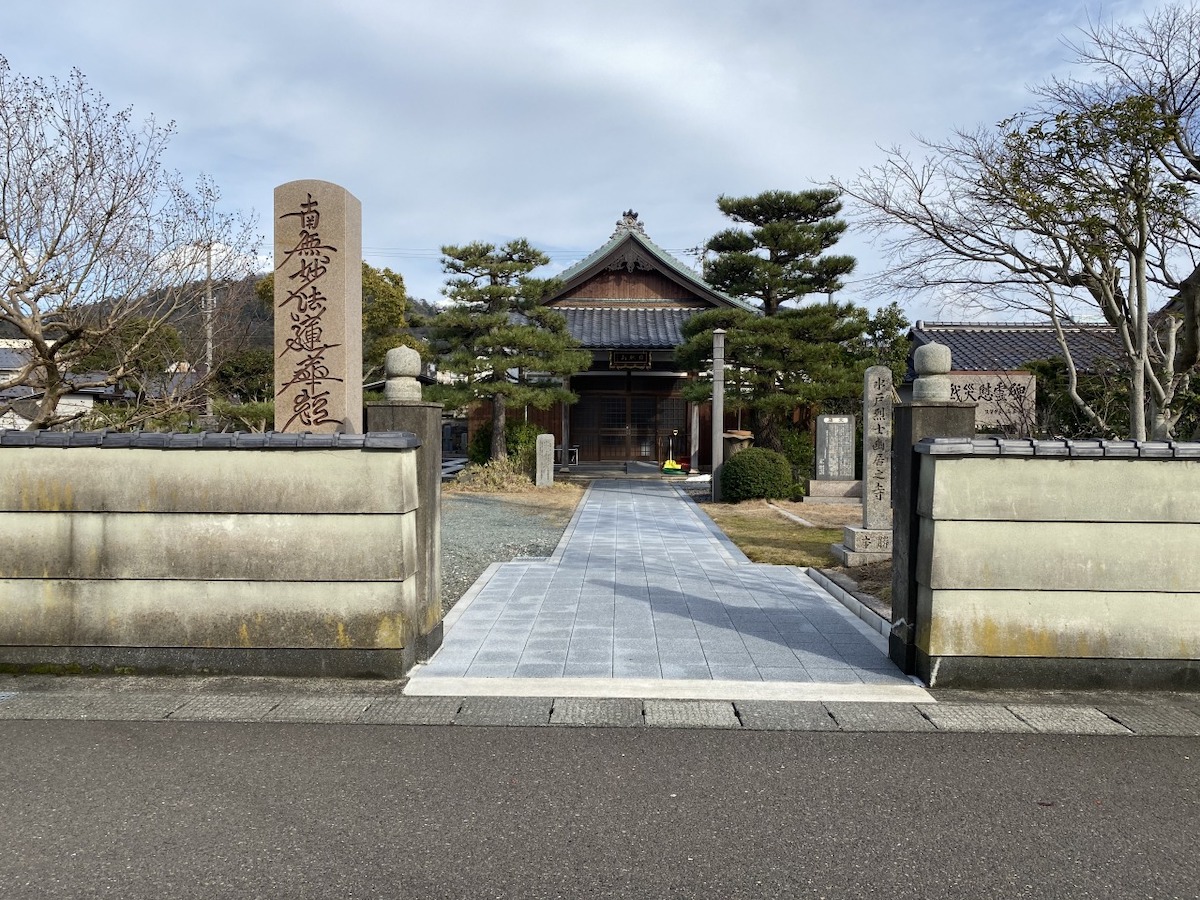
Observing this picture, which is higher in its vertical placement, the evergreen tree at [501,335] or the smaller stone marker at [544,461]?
the evergreen tree at [501,335]

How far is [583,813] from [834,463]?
49.1ft

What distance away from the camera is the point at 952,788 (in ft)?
11.4

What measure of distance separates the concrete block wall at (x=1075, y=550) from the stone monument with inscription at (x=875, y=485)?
436cm

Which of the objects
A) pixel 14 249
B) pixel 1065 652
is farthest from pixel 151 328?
pixel 1065 652

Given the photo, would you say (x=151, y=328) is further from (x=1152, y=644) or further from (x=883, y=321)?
(x=883, y=321)

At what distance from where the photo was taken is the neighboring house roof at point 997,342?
23391 millimetres

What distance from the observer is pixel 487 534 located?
38.2ft

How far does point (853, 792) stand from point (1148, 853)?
109 centimetres

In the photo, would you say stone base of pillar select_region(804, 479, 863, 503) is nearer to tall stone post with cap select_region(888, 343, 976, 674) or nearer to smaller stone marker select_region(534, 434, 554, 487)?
smaller stone marker select_region(534, 434, 554, 487)

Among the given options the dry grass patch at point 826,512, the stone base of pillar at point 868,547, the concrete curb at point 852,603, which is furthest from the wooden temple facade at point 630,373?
the concrete curb at point 852,603

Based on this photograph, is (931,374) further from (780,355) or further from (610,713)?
(780,355)

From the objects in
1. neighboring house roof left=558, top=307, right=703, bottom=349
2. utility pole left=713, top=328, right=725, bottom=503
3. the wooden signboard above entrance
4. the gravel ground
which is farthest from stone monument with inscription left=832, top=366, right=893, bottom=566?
the wooden signboard above entrance

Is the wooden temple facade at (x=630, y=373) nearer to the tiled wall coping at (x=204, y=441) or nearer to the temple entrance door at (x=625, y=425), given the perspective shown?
Answer: the temple entrance door at (x=625, y=425)

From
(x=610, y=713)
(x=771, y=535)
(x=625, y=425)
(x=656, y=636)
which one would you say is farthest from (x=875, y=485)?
(x=625, y=425)
